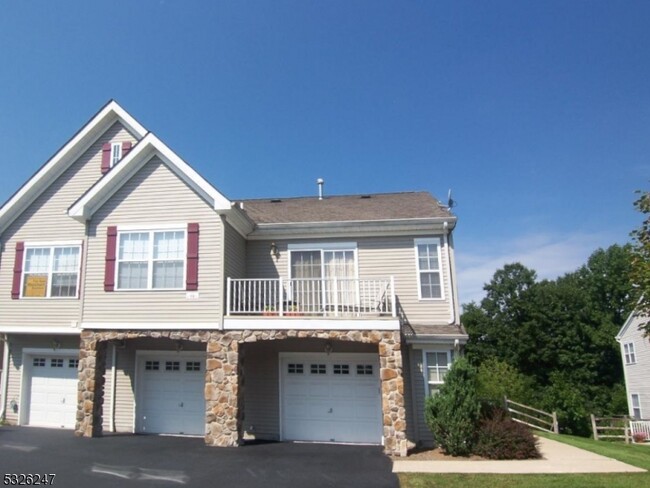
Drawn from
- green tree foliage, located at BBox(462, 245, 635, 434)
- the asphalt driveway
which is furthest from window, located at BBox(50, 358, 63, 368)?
green tree foliage, located at BBox(462, 245, 635, 434)

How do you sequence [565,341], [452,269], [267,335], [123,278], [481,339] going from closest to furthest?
[267,335], [123,278], [452,269], [565,341], [481,339]

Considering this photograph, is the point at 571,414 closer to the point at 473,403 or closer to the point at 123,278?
the point at 473,403

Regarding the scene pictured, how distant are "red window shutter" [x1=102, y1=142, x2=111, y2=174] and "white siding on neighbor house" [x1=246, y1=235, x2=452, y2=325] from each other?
5483 millimetres

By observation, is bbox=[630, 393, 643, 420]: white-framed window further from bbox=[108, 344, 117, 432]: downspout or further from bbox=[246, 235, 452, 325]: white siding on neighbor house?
bbox=[108, 344, 117, 432]: downspout

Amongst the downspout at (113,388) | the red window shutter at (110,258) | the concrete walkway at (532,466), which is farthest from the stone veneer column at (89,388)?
the concrete walkway at (532,466)

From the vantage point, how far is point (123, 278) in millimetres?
12672

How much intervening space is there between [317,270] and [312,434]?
481cm

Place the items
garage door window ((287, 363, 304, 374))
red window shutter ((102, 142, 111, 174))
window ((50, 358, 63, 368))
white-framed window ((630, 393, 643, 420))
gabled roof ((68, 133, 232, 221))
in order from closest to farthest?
gabled roof ((68, 133, 232, 221))
garage door window ((287, 363, 304, 374))
window ((50, 358, 63, 368))
red window shutter ((102, 142, 111, 174))
white-framed window ((630, 393, 643, 420))

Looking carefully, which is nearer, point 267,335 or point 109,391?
point 267,335

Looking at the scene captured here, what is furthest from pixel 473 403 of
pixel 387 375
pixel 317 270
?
Result: pixel 317 270

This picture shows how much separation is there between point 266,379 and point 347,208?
6401 mm

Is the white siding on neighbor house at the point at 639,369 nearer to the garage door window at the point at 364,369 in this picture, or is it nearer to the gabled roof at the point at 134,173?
the garage door window at the point at 364,369

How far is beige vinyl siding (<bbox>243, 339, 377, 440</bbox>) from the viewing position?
13289mm

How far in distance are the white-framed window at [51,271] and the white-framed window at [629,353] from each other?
29.9 meters
